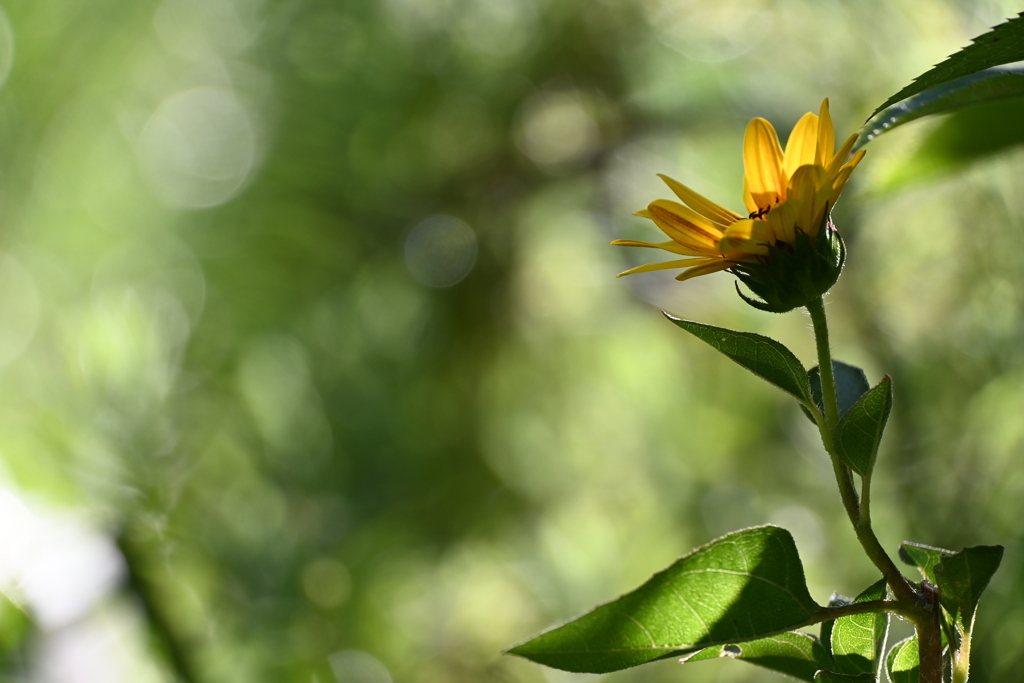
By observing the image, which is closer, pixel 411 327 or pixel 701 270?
pixel 701 270

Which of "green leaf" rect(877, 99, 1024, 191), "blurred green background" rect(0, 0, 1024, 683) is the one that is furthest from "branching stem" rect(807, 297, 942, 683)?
"blurred green background" rect(0, 0, 1024, 683)

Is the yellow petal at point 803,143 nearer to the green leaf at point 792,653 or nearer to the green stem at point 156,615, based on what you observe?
the green leaf at point 792,653

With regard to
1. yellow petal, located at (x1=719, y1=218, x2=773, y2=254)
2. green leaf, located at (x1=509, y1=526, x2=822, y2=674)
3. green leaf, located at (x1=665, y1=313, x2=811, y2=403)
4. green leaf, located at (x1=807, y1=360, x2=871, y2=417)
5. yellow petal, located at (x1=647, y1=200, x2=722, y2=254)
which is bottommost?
green leaf, located at (x1=509, y1=526, x2=822, y2=674)

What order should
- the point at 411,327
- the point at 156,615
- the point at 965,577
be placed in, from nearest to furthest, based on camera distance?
1. the point at 965,577
2. the point at 156,615
3. the point at 411,327

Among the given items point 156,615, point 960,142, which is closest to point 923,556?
point 960,142

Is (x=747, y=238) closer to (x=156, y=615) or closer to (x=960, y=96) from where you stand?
(x=960, y=96)

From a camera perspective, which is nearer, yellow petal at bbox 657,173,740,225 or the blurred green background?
yellow petal at bbox 657,173,740,225

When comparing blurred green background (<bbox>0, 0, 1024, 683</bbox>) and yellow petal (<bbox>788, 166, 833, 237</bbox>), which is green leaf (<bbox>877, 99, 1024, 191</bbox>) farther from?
blurred green background (<bbox>0, 0, 1024, 683</bbox>)
